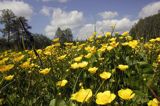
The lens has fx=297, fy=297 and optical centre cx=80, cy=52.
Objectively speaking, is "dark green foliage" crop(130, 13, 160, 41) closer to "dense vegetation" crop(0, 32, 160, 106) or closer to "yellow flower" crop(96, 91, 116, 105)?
"dense vegetation" crop(0, 32, 160, 106)

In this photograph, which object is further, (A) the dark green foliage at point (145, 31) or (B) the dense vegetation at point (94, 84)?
(A) the dark green foliage at point (145, 31)

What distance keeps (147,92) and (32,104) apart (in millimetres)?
908

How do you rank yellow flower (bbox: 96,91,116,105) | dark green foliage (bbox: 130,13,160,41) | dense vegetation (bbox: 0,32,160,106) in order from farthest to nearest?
1. dark green foliage (bbox: 130,13,160,41)
2. dense vegetation (bbox: 0,32,160,106)
3. yellow flower (bbox: 96,91,116,105)

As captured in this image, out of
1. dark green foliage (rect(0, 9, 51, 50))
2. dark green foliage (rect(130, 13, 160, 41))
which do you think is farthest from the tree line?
dark green foliage (rect(130, 13, 160, 41))

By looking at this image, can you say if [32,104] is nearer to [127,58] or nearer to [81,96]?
[81,96]

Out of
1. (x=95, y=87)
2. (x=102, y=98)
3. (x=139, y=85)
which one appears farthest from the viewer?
(x=95, y=87)

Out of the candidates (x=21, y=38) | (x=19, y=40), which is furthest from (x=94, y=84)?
(x=19, y=40)

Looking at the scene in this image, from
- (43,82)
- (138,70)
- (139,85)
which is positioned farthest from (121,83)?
(43,82)

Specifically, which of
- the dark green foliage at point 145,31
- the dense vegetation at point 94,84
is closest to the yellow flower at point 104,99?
the dense vegetation at point 94,84

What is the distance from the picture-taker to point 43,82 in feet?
9.60

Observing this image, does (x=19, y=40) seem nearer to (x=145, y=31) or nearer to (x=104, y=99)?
(x=145, y=31)

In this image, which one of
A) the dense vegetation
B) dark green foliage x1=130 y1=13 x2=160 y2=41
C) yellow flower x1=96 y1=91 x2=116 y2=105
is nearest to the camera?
yellow flower x1=96 y1=91 x2=116 y2=105

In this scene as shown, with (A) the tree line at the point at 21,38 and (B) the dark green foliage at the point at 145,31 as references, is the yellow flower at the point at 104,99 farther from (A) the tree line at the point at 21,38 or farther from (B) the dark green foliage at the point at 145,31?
(B) the dark green foliage at the point at 145,31

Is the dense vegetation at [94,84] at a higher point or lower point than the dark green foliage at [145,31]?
lower
